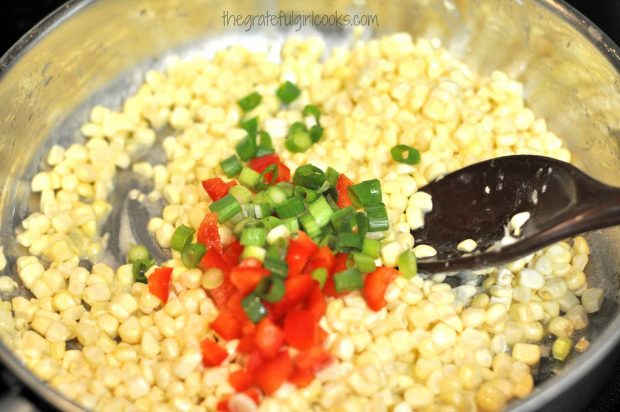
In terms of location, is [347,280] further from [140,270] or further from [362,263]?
[140,270]

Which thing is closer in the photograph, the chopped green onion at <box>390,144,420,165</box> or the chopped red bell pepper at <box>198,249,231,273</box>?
the chopped red bell pepper at <box>198,249,231,273</box>

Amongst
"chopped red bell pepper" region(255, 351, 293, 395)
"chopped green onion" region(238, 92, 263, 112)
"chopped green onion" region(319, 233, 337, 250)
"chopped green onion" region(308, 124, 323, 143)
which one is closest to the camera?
"chopped red bell pepper" region(255, 351, 293, 395)

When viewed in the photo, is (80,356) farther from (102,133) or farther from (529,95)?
(529,95)

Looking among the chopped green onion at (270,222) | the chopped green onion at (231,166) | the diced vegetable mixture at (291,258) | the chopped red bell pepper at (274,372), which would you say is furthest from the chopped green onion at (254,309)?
the chopped green onion at (231,166)

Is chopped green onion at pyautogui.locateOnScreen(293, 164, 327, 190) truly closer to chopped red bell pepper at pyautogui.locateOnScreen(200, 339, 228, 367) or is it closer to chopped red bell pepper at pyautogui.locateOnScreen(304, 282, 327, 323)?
chopped red bell pepper at pyautogui.locateOnScreen(304, 282, 327, 323)

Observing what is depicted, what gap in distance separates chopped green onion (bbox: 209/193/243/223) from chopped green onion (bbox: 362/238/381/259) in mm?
387

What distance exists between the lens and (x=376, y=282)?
1.93m

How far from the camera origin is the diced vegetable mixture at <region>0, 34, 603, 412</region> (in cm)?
182

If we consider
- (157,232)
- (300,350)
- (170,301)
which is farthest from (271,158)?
(300,350)

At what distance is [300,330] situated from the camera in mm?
→ 1764

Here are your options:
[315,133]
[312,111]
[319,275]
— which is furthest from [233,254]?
[312,111]

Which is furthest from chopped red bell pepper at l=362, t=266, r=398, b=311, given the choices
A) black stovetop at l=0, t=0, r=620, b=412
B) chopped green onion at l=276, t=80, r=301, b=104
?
black stovetop at l=0, t=0, r=620, b=412

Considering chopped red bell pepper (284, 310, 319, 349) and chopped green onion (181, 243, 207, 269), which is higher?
chopped green onion (181, 243, 207, 269)

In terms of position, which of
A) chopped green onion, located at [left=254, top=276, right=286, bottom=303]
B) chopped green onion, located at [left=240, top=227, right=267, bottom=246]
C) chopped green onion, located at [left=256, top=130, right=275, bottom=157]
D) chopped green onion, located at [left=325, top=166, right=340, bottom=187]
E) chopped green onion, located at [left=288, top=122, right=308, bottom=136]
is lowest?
chopped green onion, located at [left=325, top=166, right=340, bottom=187]
